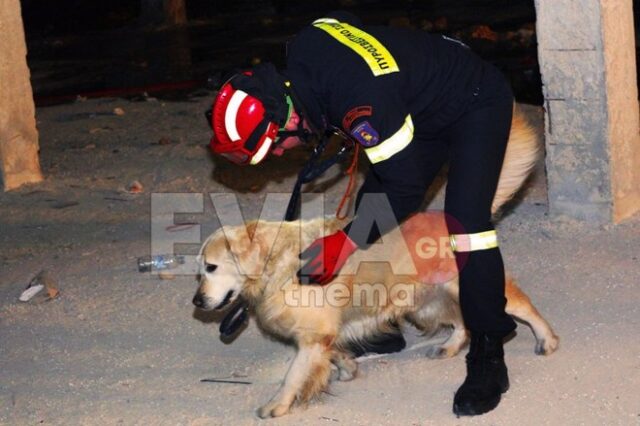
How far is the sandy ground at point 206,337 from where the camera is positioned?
484 centimetres

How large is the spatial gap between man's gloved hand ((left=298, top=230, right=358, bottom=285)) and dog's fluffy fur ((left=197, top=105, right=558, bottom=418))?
1.35 feet

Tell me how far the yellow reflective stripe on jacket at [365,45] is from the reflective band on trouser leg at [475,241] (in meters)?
0.76

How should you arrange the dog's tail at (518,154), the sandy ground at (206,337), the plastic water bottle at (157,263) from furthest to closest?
the plastic water bottle at (157,263) < the dog's tail at (518,154) < the sandy ground at (206,337)

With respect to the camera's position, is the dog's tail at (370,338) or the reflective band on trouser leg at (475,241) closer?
the reflective band on trouser leg at (475,241)

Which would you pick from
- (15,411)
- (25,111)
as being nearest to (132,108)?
(25,111)

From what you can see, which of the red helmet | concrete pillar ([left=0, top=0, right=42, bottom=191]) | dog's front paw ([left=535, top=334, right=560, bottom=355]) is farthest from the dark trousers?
concrete pillar ([left=0, top=0, right=42, bottom=191])

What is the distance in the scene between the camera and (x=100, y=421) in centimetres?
496

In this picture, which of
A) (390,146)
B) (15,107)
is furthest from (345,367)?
(15,107)

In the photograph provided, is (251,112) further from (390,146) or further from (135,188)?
(135,188)

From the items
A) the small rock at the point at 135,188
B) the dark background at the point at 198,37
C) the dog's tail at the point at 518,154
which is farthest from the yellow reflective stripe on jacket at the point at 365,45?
the dark background at the point at 198,37

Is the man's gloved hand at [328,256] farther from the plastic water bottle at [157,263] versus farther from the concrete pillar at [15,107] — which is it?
the concrete pillar at [15,107]

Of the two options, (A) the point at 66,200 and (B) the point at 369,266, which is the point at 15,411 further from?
(A) the point at 66,200

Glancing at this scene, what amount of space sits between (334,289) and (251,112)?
44.6 inches

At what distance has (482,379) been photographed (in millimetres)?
4719
